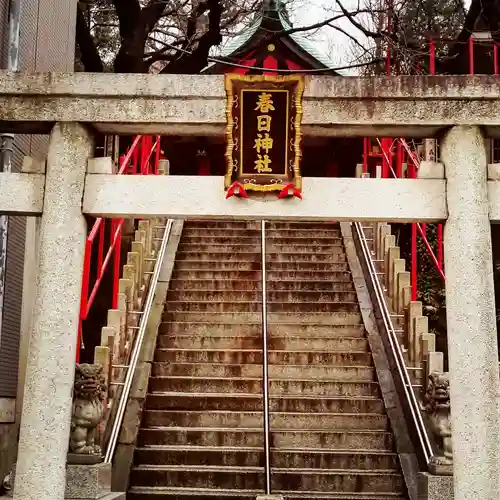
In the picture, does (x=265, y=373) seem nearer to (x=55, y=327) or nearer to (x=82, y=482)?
(x=82, y=482)

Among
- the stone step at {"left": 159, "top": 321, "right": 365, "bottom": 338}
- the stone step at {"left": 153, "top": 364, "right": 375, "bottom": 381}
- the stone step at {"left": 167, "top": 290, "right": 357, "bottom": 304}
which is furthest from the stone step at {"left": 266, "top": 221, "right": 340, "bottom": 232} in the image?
the stone step at {"left": 153, "top": 364, "right": 375, "bottom": 381}

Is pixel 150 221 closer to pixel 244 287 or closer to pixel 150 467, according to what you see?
pixel 244 287

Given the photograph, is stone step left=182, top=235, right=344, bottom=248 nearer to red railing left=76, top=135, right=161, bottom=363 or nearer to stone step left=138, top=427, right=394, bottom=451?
red railing left=76, top=135, right=161, bottom=363

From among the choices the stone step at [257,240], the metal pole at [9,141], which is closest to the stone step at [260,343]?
the metal pole at [9,141]

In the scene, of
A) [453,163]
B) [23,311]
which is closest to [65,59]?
[23,311]

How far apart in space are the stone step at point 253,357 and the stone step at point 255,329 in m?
0.42

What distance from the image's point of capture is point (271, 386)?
8.41 meters

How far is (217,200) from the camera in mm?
5449

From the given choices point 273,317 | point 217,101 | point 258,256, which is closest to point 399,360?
point 273,317

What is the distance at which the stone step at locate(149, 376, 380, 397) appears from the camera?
8.40 m

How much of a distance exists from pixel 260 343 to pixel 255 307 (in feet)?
2.47

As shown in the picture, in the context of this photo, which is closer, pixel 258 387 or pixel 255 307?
pixel 258 387

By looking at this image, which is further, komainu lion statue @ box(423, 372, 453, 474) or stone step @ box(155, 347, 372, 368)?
stone step @ box(155, 347, 372, 368)

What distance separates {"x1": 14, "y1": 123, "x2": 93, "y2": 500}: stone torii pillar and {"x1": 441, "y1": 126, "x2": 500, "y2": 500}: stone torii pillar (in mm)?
2679
